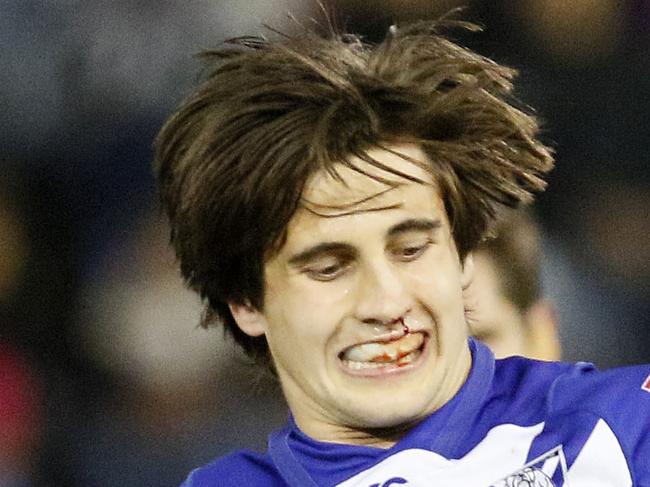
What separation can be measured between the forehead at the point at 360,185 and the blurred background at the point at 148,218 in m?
1.15

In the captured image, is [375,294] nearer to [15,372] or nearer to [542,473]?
[542,473]

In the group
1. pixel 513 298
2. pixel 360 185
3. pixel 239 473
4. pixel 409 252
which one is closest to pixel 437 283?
pixel 409 252

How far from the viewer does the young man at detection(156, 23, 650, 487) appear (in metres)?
1.65

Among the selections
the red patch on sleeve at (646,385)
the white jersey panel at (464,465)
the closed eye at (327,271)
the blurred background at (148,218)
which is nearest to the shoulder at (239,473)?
the white jersey panel at (464,465)

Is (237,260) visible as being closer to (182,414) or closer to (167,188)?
(167,188)

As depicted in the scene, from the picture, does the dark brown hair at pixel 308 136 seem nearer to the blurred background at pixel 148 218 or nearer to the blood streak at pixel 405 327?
the blood streak at pixel 405 327

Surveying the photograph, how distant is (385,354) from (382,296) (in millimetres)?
82

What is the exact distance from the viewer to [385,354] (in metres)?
1.66

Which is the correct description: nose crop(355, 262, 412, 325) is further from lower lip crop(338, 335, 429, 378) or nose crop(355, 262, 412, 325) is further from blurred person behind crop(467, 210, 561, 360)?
blurred person behind crop(467, 210, 561, 360)

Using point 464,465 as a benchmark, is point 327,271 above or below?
above

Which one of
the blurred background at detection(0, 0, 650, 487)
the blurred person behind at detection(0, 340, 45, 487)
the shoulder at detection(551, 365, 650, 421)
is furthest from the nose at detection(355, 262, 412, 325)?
the blurred person behind at detection(0, 340, 45, 487)

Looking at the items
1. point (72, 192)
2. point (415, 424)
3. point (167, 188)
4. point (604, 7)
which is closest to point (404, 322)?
point (415, 424)

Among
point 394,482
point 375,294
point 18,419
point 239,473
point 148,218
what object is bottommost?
point 18,419

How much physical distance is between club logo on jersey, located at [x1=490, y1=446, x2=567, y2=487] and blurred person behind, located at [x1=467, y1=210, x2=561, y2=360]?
30.6 inches
